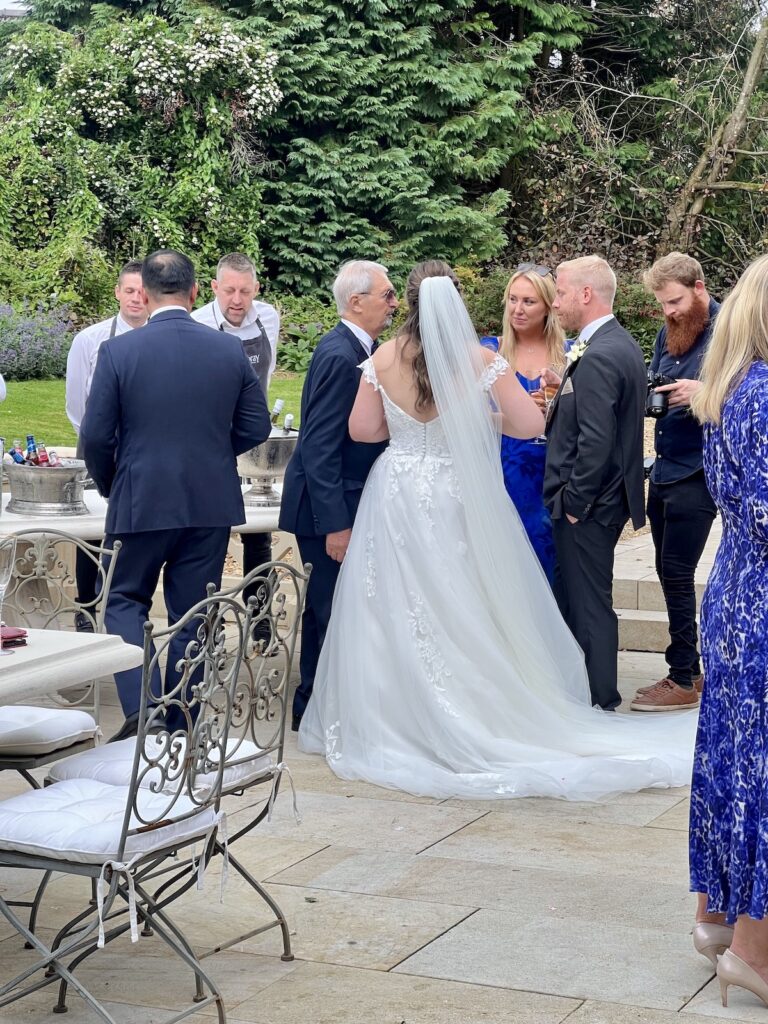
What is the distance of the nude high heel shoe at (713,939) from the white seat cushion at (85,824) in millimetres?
1219

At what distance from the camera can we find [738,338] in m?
3.13

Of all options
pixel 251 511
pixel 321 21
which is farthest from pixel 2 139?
pixel 251 511

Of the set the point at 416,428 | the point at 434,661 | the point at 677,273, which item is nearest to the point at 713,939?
the point at 434,661

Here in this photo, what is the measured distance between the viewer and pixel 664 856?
425 centimetres

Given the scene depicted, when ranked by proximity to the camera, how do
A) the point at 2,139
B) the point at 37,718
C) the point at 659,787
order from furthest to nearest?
the point at 2,139
the point at 659,787
the point at 37,718

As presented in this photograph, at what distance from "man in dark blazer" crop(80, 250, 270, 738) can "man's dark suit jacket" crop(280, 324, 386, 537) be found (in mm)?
268

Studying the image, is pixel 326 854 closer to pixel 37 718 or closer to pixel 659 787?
pixel 37 718

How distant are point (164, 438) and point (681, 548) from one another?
2376 millimetres

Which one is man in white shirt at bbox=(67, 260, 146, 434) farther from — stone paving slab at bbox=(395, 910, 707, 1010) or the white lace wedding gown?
stone paving slab at bbox=(395, 910, 707, 1010)

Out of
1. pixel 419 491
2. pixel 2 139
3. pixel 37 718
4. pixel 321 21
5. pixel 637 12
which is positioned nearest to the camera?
pixel 37 718

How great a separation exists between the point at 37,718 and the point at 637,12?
20897 millimetres

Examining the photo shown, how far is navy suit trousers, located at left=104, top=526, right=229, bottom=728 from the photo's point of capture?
5.26 m

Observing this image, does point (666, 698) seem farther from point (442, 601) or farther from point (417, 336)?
point (417, 336)

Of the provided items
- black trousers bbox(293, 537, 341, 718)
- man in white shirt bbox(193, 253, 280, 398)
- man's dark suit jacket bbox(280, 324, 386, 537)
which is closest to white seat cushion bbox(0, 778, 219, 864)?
man's dark suit jacket bbox(280, 324, 386, 537)
